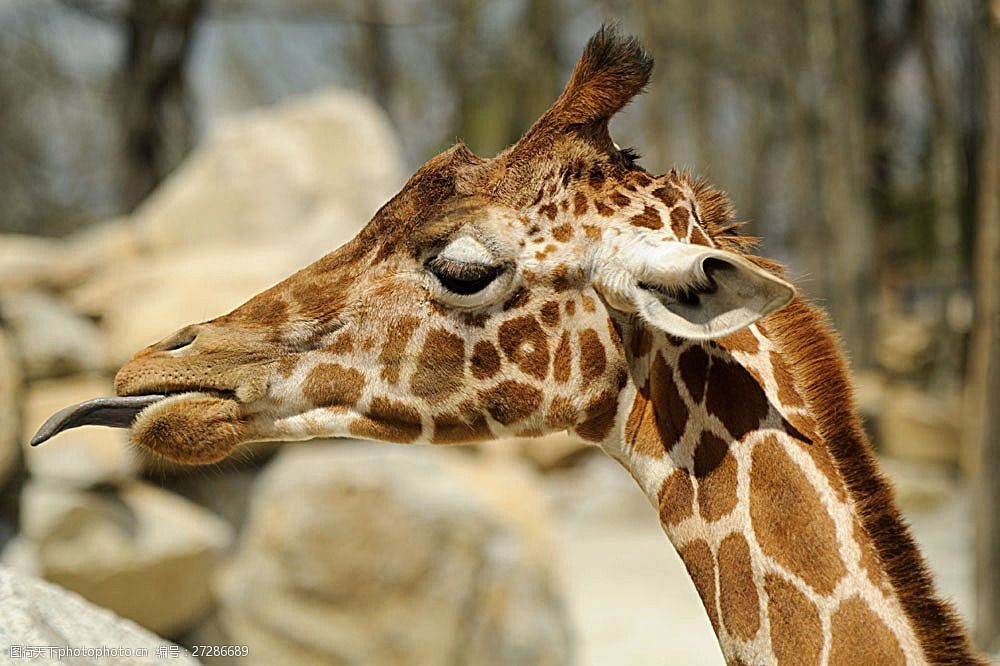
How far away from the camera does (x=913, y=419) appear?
11984 mm

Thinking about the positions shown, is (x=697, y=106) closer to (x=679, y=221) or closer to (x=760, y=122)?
(x=760, y=122)

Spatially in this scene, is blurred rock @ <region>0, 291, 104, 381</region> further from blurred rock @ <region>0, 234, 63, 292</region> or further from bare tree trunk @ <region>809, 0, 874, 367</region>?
bare tree trunk @ <region>809, 0, 874, 367</region>

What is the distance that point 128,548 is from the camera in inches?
243

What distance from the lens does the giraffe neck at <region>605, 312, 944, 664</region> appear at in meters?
1.92

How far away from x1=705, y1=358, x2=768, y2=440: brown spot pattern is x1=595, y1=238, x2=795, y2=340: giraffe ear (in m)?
0.23

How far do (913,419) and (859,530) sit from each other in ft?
35.6

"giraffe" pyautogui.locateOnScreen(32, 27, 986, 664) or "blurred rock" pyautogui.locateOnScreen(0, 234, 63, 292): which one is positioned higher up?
"giraffe" pyautogui.locateOnScreen(32, 27, 986, 664)

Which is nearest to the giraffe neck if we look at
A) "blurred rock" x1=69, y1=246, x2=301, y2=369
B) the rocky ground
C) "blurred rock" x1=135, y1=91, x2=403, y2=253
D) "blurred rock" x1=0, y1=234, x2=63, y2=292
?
the rocky ground

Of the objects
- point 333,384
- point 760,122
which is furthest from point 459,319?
point 760,122

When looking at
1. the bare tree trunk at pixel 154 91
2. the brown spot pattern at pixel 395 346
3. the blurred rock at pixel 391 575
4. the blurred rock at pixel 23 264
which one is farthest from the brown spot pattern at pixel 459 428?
the bare tree trunk at pixel 154 91

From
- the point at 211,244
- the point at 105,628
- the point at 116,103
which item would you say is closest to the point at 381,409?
the point at 105,628

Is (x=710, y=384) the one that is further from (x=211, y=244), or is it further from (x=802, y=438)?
(x=211, y=244)

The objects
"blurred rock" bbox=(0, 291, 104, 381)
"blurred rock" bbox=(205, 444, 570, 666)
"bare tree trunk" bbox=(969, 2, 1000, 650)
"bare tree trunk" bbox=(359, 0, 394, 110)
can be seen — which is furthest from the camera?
"bare tree trunk" bbox=(359, 0, 394, 110)

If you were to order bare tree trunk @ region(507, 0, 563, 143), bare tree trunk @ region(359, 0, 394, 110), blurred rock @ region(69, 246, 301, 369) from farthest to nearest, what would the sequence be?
bare tree trunk @ region(359, 0, 394, 110) < bare tree trunk @ region(507, 0, 563, 143) < blurred rock @ region(69, 246, 301, 369)
